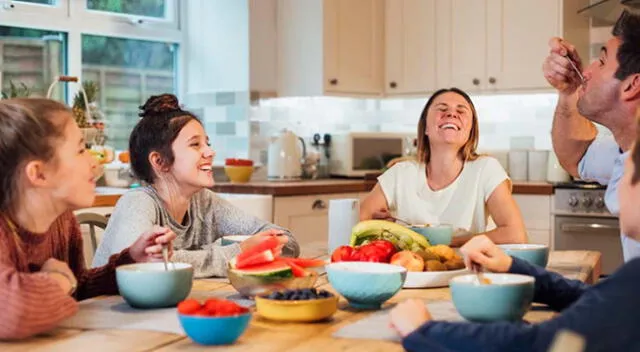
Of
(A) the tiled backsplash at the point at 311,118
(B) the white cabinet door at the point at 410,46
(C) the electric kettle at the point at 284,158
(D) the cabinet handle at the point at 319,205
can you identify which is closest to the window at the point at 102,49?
(A) the tiled backsplash at the point at 311,118

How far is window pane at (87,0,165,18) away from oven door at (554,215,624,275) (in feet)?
8.80

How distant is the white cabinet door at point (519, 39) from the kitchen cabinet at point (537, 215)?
717 millimetres

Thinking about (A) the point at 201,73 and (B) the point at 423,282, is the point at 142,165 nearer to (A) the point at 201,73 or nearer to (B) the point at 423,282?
(B) the point at 423,282

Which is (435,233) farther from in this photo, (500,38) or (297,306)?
(500,38)

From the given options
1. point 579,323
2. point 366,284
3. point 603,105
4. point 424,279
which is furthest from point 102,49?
point 579,323

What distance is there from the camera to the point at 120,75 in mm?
5285

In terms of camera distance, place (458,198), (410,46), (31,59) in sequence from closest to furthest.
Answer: (458,198)
(31,59)
(410,46)

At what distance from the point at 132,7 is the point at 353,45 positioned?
1368 millimetres

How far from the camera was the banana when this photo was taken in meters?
2.37

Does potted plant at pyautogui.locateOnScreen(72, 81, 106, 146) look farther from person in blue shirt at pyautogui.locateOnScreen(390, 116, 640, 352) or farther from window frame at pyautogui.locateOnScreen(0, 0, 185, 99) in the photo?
person in blue shirt at pyautogui.locateOnScreen(390, 116, 640, 352)

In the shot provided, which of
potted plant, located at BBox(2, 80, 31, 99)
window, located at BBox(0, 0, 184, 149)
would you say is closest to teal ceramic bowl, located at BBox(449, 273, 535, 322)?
potted plant, located at BBox(2, 80, 31, 99)

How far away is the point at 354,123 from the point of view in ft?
20.7

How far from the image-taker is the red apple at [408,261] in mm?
2162

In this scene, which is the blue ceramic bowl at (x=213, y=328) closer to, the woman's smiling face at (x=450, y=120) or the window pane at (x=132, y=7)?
the woman's smiling face at (x=450, y=120)
